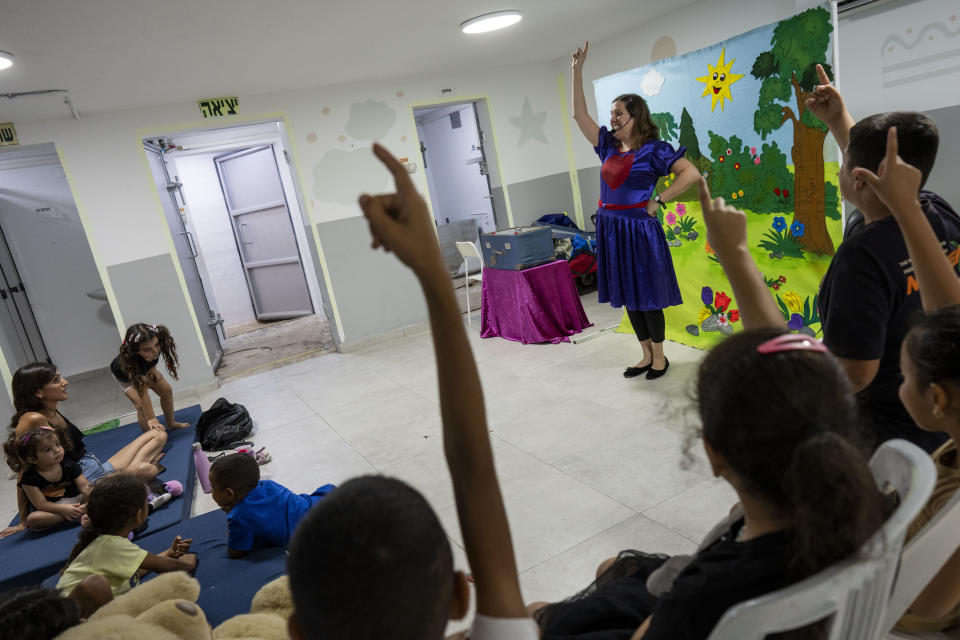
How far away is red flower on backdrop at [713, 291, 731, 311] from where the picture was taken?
3.81 metres

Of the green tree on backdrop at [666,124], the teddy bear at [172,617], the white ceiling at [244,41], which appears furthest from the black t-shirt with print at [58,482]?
the green tree on backdrop at [666,124]

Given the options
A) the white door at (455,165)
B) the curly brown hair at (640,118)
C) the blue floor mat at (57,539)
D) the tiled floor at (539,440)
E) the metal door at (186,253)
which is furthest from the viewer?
the white door at (455,165)

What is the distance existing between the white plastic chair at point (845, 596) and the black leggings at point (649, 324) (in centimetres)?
293

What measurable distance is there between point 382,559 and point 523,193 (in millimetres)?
5964

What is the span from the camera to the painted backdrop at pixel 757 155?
3.13m

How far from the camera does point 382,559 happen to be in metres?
0.62

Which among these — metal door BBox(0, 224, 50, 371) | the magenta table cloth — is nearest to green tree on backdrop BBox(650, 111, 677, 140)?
the magenta table cloth

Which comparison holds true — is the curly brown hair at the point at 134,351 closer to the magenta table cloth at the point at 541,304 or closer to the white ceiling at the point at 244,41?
the white ceiling at the point at 244,41

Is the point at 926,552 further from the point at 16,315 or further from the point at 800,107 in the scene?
the point at 16,315

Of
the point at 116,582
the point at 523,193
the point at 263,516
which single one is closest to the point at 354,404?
the point at 263,516

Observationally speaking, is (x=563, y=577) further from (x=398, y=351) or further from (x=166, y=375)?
(x=166, y=375)

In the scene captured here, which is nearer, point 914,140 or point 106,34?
point 914,140

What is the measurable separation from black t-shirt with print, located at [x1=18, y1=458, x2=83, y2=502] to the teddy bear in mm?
1406

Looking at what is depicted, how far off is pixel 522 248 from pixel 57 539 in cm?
335
